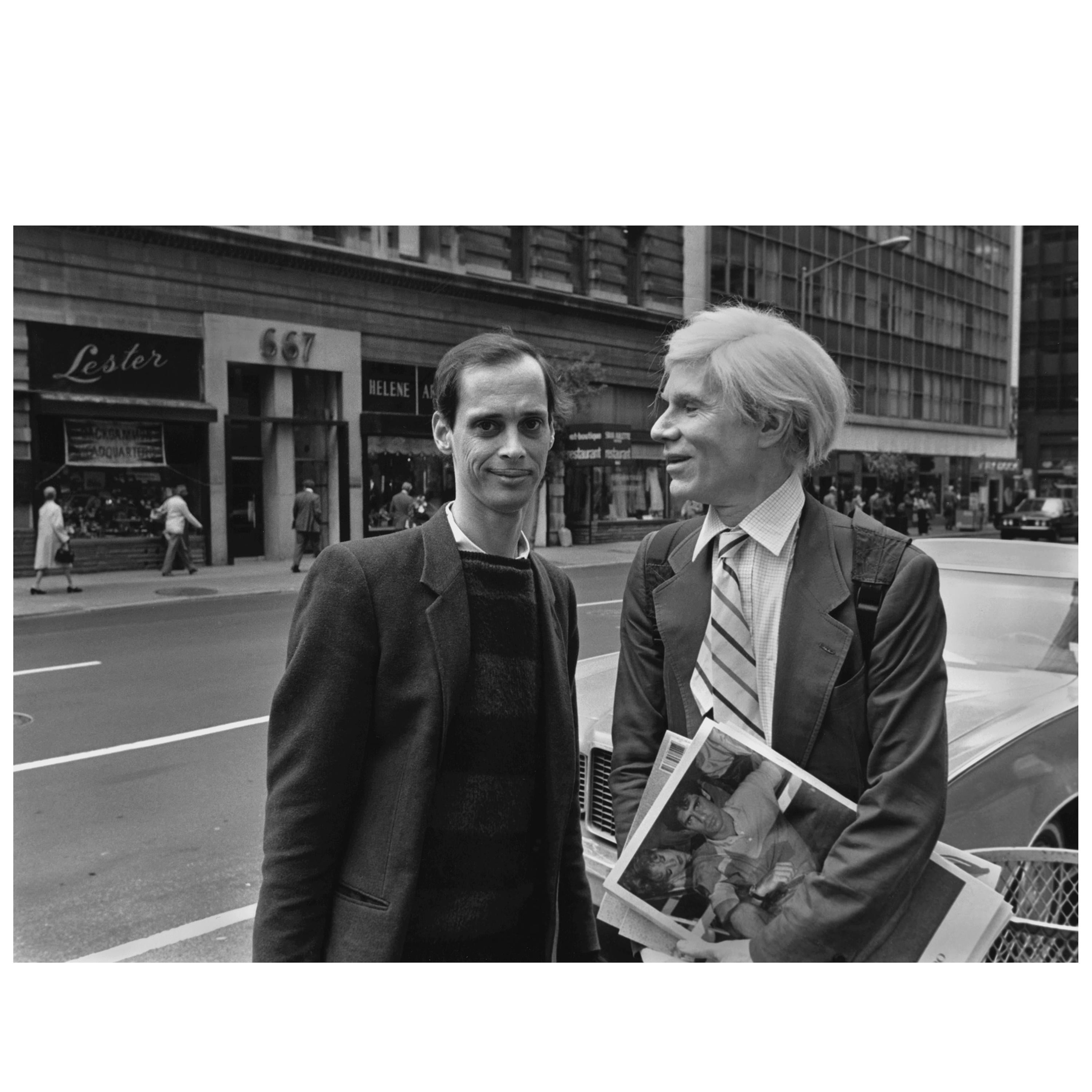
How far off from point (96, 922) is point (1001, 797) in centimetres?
361

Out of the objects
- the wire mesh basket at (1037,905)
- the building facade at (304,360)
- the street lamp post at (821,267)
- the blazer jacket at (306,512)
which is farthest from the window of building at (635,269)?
the wire mesh basket at (1037,905)

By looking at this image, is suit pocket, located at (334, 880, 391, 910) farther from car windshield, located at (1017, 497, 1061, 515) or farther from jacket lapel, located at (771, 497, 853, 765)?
car windshield, located at (1017, 497, 1061, 515)

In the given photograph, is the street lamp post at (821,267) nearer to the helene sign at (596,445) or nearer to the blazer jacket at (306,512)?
the helene sign at (596,445)

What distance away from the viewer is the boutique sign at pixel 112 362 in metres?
18.2

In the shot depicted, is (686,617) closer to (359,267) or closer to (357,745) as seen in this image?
(357,745)

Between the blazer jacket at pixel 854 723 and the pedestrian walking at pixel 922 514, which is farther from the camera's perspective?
the pedestrian walking at pixel 922 514

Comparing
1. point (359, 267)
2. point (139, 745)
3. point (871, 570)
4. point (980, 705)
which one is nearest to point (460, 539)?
point (871, 570)

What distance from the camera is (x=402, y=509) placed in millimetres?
21359

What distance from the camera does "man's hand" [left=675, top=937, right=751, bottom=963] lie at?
1.95m

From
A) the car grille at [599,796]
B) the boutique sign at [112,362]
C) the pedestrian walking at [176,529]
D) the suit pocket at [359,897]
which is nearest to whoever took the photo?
the suit pocket at [359,897]

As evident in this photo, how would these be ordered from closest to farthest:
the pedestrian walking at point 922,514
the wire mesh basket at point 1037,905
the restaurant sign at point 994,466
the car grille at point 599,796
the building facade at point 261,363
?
the wire mesh basket at point 1037,905, the car grille at point 599,796, the building facade at point 261,363, the pedestrian walking at point 922,514, the restaurant sign at point 994,466

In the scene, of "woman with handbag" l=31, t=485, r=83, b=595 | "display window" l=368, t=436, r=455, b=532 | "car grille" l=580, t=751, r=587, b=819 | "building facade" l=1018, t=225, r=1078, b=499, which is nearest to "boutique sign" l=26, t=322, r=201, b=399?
"woman with handbag" l=31, t=485, r=83, b=595

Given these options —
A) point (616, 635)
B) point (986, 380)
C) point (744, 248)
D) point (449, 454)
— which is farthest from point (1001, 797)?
point (986, 380)

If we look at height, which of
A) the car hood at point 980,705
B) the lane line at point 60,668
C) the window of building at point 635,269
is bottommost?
the lane line at point 60,668
